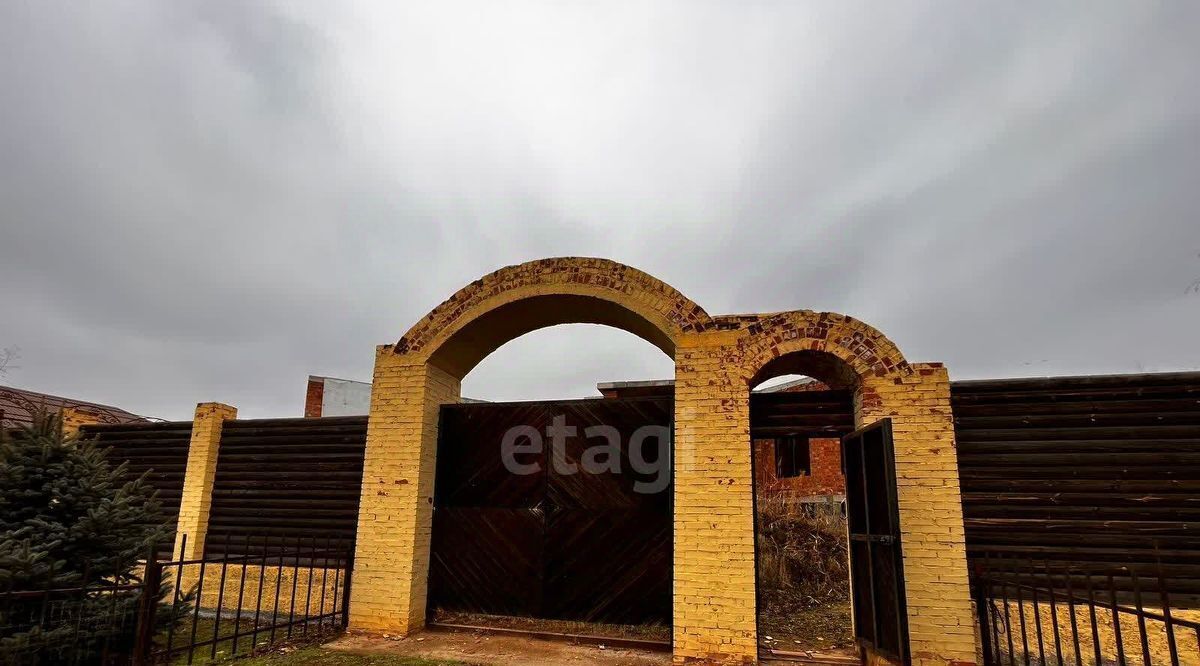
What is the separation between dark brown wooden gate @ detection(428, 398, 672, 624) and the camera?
23.7ft

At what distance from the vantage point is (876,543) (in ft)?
18.6

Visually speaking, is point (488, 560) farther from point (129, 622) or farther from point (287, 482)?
point (129, 622)

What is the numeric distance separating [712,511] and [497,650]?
2826 mm

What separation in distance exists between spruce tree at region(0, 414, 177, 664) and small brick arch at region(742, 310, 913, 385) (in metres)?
6.32

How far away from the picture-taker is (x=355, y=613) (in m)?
7.29

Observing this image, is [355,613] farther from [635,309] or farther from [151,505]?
[635,309]

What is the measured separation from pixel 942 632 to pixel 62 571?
26.7 feet

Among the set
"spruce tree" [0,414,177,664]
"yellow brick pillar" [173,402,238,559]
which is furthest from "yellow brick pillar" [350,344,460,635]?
"yellow brick pillar" [173,402,238,559]

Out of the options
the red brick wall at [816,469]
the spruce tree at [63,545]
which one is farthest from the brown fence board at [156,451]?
the red brick wall at [816,469]

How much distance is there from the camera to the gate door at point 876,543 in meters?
→ 5.25

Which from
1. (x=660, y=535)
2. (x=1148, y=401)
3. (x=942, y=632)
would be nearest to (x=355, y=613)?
(x=660, y=535)

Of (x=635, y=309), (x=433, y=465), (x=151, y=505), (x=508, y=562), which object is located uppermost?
(x=635, y=309)

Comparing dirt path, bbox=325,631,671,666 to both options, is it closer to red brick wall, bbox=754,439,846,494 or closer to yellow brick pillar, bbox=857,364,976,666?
yellow brick pillar, bbox=857,364,976,666

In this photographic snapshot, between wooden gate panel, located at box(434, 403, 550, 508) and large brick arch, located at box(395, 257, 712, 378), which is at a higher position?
large brick arch, located at box(395, 257, 712, 378)
